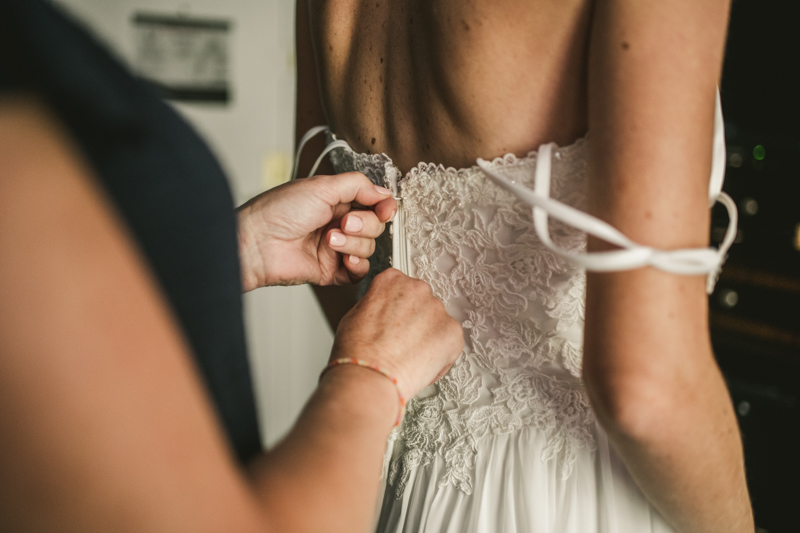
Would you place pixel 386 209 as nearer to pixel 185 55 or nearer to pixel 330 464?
pixel 330 464

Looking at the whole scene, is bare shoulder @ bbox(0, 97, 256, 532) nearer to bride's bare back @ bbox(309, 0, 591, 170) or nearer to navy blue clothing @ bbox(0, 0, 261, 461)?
navy blue clothing @ bbox(0, 0, 261, 461)

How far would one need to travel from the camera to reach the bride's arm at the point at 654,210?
1.61ft

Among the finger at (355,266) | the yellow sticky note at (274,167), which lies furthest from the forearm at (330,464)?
the yellow sticky note at (274,167)

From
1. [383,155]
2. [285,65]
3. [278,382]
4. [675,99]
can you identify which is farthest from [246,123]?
[675,99]

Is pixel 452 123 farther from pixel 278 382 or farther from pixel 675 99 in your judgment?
pixel 278 382

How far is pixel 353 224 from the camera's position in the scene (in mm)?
746

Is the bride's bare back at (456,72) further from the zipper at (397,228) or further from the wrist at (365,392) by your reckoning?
the wrist at (365,392)

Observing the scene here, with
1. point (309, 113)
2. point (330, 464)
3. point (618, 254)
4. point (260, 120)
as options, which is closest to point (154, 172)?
point (330, 464)

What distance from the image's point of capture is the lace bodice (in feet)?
2.29

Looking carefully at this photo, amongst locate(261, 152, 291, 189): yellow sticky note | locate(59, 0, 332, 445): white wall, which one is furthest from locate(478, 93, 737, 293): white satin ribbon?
locate(261, 152, 291, 189): yellow sticky note

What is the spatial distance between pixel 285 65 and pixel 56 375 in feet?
8.08

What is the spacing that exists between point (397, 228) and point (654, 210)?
15.6 inches

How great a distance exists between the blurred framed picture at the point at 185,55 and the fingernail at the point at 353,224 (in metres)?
1.87

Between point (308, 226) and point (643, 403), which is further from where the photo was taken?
point (308, 226)
